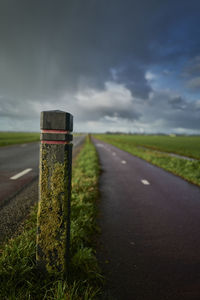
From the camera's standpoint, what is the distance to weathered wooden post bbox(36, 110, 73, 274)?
1822mm

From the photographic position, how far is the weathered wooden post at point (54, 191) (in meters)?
1.82

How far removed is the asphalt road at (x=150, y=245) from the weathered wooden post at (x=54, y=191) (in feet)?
2.56

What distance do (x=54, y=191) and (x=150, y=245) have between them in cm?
218

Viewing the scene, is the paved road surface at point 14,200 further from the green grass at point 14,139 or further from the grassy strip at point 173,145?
the grassy strip at point 173,145

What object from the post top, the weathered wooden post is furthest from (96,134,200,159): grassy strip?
the post top

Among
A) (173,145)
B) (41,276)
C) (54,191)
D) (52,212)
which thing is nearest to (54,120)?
(54,191)

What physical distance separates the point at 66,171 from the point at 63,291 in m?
1.22

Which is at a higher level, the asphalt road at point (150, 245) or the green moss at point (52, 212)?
the green moss at point (52, 212)

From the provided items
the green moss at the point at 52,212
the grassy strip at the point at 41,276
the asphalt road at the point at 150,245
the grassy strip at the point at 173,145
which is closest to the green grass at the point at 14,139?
the asphalt road at the point at 150,245

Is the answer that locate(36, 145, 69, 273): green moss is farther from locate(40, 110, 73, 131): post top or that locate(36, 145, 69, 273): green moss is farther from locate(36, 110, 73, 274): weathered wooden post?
locate(40, 110, 73, 131): post top

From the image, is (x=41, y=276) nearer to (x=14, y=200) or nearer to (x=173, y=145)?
(x=14, y=200)

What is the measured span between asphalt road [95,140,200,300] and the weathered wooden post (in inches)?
30.7

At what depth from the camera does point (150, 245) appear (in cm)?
303

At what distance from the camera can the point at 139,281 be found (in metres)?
2.23
